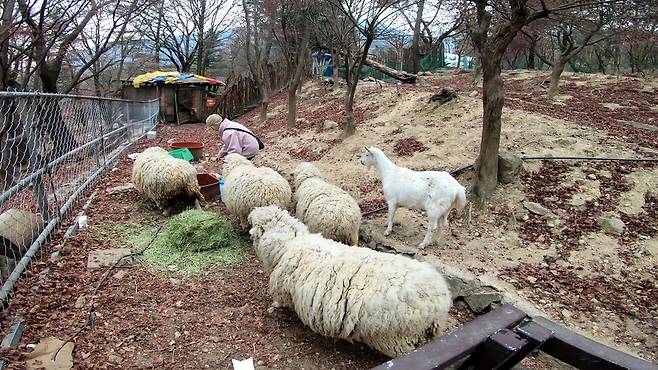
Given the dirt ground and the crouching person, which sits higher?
the crouching person

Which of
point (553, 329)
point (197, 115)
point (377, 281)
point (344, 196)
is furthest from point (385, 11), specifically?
point (197, 115)

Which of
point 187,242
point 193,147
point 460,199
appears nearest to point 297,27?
point 193,147

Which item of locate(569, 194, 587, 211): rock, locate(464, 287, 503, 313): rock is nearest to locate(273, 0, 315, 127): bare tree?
locate(569, 194, 587, 211): rock

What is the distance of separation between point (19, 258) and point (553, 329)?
424cm

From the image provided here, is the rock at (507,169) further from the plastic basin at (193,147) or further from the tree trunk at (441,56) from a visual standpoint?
the tree trunk at (441,56)

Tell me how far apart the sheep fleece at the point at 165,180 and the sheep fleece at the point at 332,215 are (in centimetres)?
174

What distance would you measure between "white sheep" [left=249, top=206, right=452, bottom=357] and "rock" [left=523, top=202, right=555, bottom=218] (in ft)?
10.9

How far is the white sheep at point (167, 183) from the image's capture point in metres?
5.61

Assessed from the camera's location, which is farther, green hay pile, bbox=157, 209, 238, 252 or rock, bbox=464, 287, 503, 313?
green hay pile, bbox=157, 209, 238, 252

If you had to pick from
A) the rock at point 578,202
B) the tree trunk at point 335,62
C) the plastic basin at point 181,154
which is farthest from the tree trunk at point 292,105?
the rock at point 578,202

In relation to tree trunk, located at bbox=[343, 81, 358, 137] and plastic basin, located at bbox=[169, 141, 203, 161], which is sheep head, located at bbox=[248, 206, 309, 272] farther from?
tree trunk, located at bbox=[343, 81, 358, 137]

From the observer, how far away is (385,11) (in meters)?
8.97

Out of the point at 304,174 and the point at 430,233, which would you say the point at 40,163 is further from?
the point at 430,233

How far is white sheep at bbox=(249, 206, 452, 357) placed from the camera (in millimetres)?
2863
